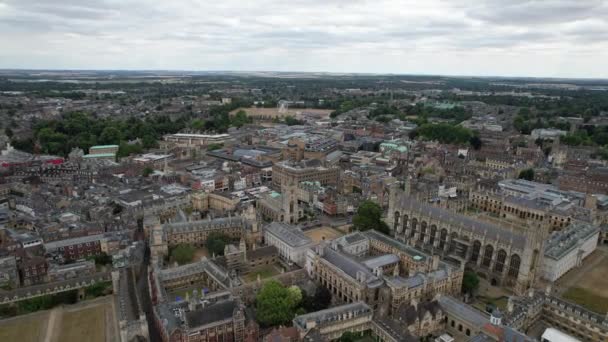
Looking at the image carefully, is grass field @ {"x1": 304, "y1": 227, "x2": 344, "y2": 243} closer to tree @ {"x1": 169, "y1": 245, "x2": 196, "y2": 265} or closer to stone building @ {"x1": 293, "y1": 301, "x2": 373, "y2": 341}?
tree @ {"x1": 169, "y1": 245, "x2": 196, "y2": 265}

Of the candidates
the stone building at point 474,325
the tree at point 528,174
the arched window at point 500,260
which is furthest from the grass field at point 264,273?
the tree at point 528,174

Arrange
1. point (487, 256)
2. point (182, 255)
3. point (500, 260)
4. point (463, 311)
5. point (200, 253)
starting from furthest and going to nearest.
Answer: point (200, 253), point (182, 255), point (487, 256), point (500, 260), point (463, 311)

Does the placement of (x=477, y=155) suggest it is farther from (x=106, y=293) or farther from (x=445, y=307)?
(x=106, y=293)

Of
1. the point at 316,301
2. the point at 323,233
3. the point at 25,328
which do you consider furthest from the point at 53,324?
the point at 323,233

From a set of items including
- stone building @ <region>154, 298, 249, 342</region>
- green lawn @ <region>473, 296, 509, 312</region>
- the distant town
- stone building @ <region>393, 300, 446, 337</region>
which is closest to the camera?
stone building @ <region>154, 298, 249, 342</region>

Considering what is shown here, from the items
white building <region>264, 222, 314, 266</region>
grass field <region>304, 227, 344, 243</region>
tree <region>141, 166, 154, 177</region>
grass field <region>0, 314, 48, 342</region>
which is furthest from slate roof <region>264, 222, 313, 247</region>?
tree <region>141, 166, 154, 177</region>

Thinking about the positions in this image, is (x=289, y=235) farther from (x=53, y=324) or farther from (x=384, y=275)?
(x=53, y=324)

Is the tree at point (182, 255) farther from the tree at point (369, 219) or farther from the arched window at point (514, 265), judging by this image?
the arched window at point (514, 265)
